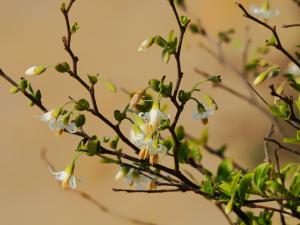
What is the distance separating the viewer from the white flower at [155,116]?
1.67 metres

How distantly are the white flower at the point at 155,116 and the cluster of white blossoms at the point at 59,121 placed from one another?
0.68 ft

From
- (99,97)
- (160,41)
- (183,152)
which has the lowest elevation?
(99,97)

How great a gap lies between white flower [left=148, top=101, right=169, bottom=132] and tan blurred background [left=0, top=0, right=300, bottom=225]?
486 centimetres

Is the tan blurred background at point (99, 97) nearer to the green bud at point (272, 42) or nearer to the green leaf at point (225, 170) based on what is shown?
the green leaf at point (225, 170)

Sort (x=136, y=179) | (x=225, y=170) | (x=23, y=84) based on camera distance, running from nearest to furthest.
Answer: (x=23, y=84) → (x=136, y=179) → (x=225, y=170)

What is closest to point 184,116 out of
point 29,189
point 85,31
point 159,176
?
point 29,189

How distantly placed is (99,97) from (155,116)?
24.1 ft

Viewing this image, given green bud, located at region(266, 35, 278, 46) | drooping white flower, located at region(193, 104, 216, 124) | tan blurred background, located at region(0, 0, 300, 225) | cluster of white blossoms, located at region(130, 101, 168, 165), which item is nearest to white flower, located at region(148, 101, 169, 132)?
cluster of white blossoms, located at region(130, 101, 168, 165)

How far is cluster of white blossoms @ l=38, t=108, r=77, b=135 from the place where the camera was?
1.72 m

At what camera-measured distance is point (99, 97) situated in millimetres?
8984

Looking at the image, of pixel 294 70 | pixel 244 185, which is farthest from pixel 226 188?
pixel 294 70

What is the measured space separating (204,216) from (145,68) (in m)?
3.57

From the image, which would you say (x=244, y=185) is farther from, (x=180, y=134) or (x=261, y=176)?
(x=180, y=134)

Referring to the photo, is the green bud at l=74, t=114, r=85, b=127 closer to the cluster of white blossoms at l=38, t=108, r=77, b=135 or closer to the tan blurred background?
the cluster of white blossoms at l=38, t=108, r=77, b=135
